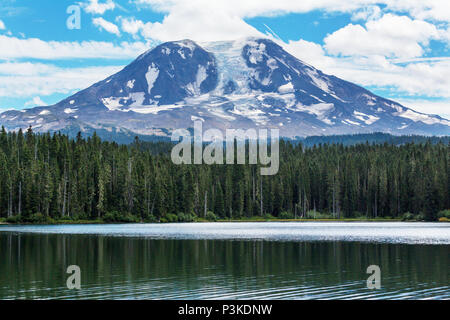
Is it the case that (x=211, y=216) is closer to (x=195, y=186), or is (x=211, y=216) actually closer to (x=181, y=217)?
(x=195, y=186)

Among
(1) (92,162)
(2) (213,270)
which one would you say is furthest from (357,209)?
(2) (213,270)

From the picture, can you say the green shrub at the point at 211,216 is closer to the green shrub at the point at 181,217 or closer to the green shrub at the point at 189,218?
the green shrub at the point at 189,218

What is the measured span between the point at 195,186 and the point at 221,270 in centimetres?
11693

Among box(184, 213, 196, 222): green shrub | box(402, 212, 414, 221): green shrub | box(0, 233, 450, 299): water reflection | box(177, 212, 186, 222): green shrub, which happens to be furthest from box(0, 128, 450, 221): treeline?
box(0, 233, 450, 299): water reflection

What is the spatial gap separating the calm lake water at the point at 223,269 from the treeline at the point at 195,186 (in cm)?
6968

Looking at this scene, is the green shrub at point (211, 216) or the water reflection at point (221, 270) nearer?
the water reflection at point (221, 270)

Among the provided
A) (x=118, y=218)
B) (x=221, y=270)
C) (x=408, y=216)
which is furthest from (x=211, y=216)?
(x=221, y=270)

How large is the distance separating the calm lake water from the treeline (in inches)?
2743

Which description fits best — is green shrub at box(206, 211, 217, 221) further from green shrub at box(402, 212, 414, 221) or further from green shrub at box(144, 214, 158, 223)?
green shrub at box(402, 212, 414, 221)

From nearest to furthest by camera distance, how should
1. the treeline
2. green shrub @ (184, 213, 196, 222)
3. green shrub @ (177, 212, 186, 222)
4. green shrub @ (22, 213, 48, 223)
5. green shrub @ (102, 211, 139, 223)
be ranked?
green shrub @ (22, 213, 48, 223) → the treeline → green shrub @ (102, 211, 139, 223) → green shrub @ (177, 212, 186, 222) → green shrub @ (184, 213, 196, 222)

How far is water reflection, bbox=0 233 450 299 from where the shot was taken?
3534 centimetres

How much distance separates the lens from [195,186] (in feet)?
532

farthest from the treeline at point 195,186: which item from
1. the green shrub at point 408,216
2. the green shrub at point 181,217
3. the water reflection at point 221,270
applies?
the water reflection at point 221,270

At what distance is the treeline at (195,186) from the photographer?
5379 inches
